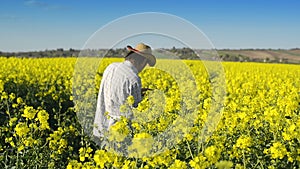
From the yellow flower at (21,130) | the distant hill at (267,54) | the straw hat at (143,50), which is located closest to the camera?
the yellow flower at (21,130)

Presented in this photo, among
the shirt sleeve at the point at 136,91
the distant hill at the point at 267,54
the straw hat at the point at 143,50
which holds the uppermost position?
the straw hat at the point at 143,50

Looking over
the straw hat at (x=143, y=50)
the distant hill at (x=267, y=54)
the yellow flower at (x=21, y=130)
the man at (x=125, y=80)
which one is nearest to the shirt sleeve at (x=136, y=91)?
the man at (x=125, y=80)

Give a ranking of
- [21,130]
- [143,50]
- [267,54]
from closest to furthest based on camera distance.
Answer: [21,130] → [143,50] → [267,54]

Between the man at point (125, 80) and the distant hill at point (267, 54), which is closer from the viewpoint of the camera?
the man at point (125, 80)

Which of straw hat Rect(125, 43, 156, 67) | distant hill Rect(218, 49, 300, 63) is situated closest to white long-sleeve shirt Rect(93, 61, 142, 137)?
straw hat Rect(125, 43, 156, 67)

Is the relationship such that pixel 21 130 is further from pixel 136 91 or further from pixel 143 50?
pixel 143 50

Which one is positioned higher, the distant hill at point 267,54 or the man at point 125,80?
the man at point 125,80

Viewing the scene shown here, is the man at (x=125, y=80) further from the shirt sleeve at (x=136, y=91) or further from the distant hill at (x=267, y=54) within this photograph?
the distant hill at (x=267, y=54)

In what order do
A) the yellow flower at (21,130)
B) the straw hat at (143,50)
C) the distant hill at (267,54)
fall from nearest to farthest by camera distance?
the yellow flower at (21,130), the straw hat at (143,50), the distant hill at (267,54)

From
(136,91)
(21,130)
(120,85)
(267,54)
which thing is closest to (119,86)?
(120,85)

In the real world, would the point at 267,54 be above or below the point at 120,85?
below

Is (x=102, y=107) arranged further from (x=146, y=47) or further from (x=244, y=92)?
(x=244, y=92)

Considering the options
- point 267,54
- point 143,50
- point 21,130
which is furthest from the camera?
point 267,54

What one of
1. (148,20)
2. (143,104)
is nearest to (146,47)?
(148,20)
